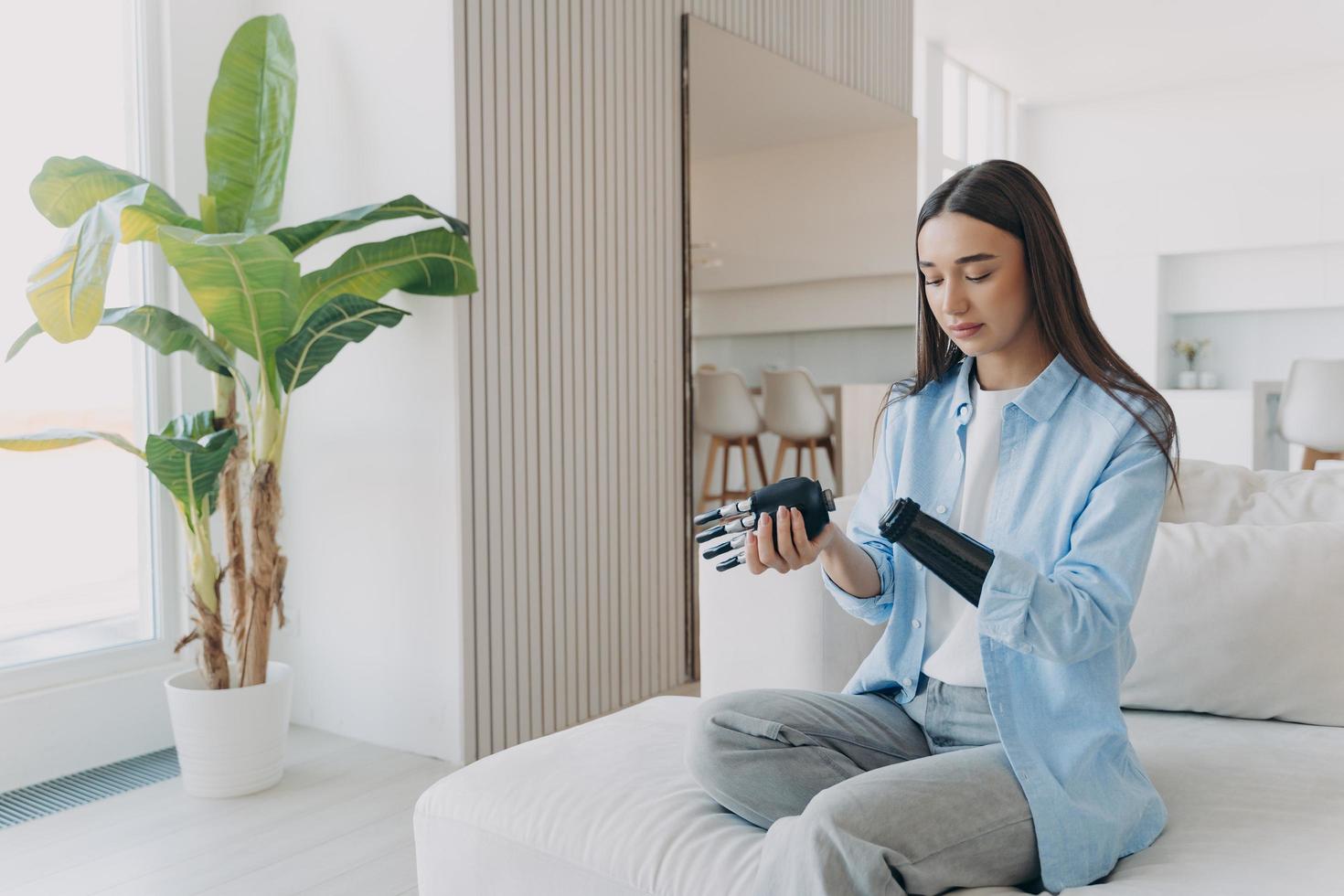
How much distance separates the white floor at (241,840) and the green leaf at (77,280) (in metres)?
1.01

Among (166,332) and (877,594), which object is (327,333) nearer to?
(166,332)

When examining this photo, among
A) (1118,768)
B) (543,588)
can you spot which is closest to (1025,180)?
(1118,768)

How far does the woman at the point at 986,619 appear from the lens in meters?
1.07

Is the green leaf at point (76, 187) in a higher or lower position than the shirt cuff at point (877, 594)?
higher

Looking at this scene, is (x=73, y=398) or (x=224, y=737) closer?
(x=224, y=737)

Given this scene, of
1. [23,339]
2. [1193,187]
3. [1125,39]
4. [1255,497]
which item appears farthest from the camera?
[1193,187]

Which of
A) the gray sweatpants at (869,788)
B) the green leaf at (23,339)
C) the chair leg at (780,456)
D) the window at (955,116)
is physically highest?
the window at (955,116)

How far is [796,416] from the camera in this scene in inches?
142

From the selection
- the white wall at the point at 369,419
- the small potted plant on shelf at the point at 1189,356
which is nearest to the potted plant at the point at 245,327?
the white wall at the point at 369,419

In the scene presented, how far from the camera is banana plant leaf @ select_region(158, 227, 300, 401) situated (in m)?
2.13

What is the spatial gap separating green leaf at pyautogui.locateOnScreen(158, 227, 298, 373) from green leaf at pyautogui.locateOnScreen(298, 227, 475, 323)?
13 cm

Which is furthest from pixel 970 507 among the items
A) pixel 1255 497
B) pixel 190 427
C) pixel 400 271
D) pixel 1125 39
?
pixel 1125 39

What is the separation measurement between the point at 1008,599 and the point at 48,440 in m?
1.98

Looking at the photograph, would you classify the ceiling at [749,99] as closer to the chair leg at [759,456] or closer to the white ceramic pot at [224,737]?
the chair leg at [759,456]
